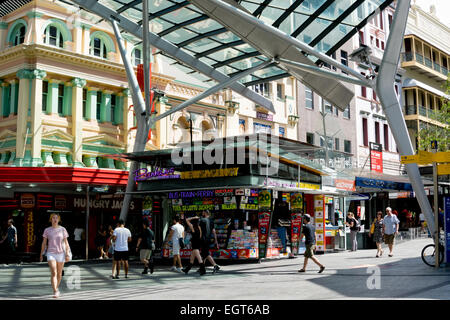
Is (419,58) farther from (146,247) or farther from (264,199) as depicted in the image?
(146,247)

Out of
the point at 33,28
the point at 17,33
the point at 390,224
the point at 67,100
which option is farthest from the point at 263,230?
the point at 17,33

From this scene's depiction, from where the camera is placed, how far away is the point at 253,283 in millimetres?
14219

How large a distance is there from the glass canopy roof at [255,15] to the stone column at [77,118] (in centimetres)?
712

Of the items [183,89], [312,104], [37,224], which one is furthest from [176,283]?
[312,104]

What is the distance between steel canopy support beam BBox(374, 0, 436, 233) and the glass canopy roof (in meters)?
3.85

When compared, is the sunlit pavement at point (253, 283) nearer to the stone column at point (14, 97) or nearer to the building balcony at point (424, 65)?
the stone column at point (14, 97)

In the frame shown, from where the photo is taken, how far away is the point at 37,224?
28.5 meters

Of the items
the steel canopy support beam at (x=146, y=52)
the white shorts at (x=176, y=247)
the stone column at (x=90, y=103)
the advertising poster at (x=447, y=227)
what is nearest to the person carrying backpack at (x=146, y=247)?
the white shorts at (x=176, y=247)

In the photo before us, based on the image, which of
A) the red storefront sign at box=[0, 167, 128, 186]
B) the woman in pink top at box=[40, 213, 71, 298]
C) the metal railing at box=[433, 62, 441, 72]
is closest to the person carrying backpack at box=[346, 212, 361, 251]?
the red storefront sign at box=[0, 167, 128, 186]

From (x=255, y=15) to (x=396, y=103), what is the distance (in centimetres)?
649

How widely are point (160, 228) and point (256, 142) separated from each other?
12.1m

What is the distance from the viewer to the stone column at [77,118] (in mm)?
32531

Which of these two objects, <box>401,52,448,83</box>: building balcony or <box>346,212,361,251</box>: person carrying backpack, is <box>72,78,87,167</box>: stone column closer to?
<box>346,212,361,251</box>: person carrying backpack
